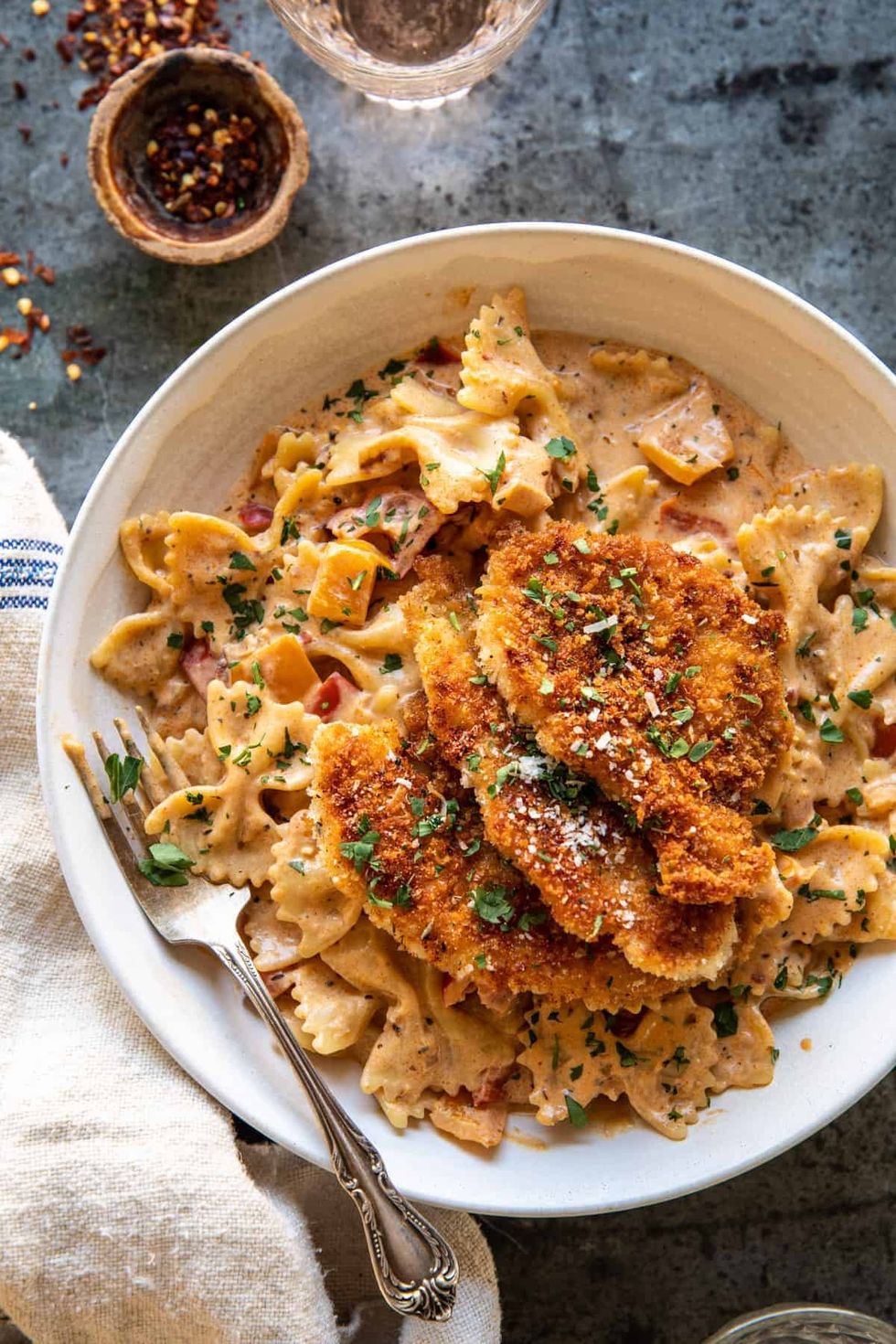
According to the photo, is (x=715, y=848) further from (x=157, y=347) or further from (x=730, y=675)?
(x=157, y=347)

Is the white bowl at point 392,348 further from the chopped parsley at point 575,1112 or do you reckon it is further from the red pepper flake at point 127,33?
the red pepper flake at point 127,33

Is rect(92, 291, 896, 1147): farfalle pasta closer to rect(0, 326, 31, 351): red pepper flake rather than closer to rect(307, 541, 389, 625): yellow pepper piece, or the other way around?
rect(307, 541, 389, 625): yellow pepper piece

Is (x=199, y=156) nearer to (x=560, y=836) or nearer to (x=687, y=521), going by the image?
(x=687, y=521)

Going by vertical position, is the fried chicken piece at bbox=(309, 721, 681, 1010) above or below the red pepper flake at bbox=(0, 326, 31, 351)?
below

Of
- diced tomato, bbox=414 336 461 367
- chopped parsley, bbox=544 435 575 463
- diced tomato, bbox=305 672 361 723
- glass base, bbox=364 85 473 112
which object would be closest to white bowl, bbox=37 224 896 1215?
diced tomato, bbox=414 336 461 367

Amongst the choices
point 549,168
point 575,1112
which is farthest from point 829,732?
point 549,168

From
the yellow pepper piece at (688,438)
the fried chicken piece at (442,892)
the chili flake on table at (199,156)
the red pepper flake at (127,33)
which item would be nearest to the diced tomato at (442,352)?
the yellow pepper piece at (688,438)
